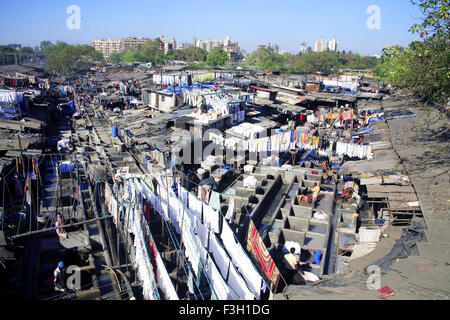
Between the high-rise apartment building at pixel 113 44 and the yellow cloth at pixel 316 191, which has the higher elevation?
the high-rise apartment building at pixel 113 44

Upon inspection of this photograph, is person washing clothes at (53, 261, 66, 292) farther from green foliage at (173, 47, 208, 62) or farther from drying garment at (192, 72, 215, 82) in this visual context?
green foliage at (173, 47, 208, 62)

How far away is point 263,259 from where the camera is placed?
25.8 feet

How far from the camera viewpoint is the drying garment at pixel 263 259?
7.60 m

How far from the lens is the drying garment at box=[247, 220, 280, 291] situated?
7.60m

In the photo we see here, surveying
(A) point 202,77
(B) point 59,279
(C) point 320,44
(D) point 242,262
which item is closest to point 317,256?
(D) point 242,262

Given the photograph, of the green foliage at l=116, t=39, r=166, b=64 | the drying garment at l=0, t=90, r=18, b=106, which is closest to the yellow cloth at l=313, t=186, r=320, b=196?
the drying garment at l=0, t=90, r=18, b=106

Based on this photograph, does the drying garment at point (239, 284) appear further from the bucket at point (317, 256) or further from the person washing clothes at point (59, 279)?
the person washing clothes at point (59, 279)

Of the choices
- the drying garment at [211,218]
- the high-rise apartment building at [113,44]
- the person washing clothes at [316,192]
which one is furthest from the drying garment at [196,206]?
the high-rise apartment building at [113,44]

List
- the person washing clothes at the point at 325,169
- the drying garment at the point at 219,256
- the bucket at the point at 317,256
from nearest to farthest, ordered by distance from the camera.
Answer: the drying garment at the point at 219,256 → the bucket at the point at 317,256 → the person washing clothes at the point at 325,169

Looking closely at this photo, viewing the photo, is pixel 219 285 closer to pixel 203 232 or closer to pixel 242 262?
pixel 242 262

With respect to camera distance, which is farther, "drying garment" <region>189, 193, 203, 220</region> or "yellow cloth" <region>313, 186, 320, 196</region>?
"yellow cloth" <region>313, 186, 320, 196</region>
